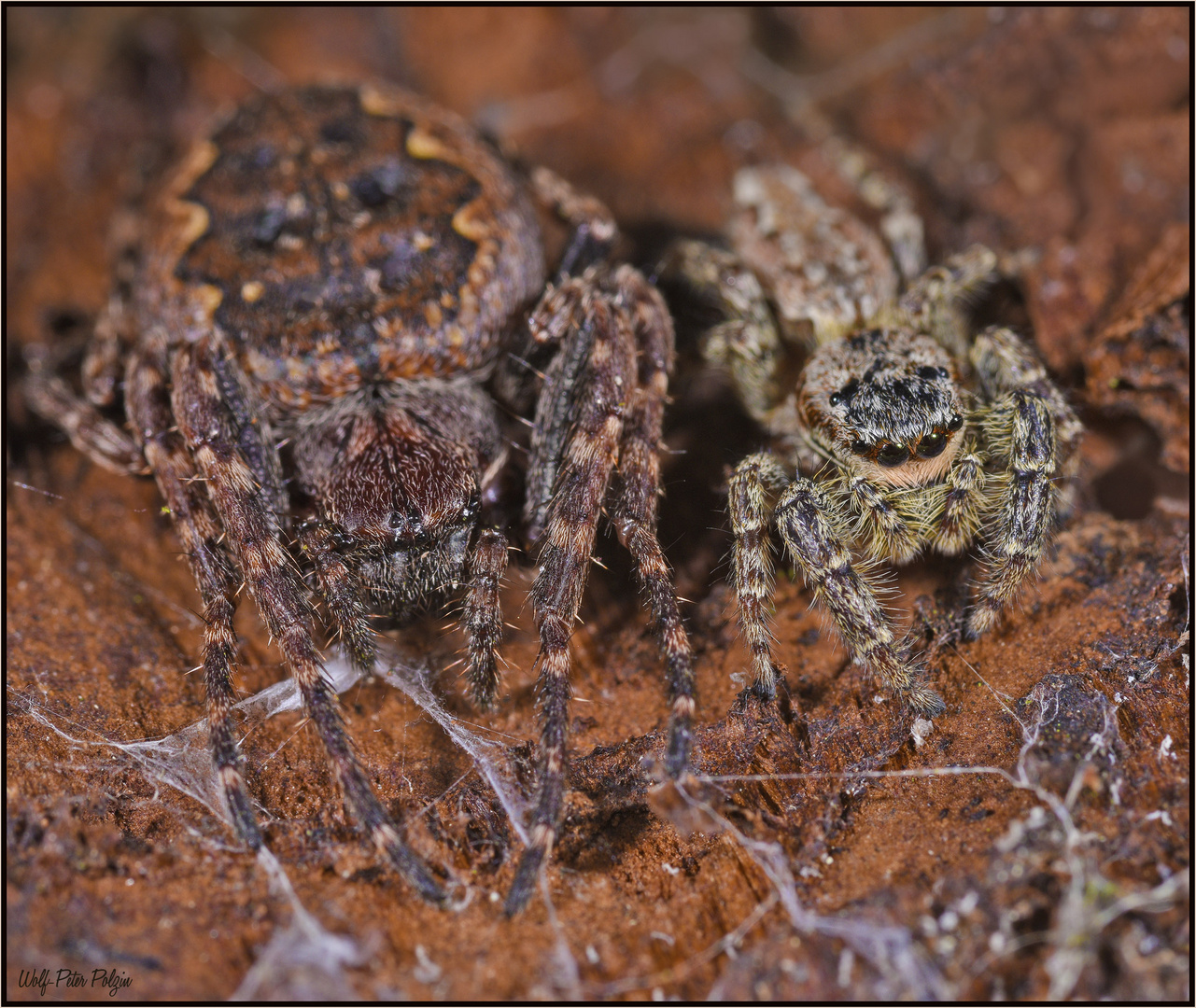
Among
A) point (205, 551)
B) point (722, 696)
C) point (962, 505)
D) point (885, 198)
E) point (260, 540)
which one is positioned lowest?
point (722, 696)

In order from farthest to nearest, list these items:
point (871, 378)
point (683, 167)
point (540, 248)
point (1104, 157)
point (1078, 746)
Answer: point (683, 167), point (1104, 157), point (540, 248), point (871, 378), point (1078, 746)

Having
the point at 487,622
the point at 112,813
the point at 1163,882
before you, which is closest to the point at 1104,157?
the point at 1163,882

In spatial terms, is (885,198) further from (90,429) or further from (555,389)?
(90,429)

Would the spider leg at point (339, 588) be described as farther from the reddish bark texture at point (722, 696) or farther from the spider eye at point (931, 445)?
the spider eye at point (931, 445)

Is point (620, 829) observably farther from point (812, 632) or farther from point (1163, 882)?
point (1163, 882)

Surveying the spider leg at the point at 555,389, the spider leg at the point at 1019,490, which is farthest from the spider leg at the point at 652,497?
the spider leg at the point at 1019,490

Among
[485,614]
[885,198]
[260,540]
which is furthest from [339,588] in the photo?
[885,198]
